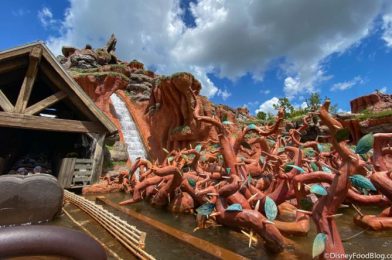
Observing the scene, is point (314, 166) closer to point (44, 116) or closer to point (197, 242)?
point (197, 242)

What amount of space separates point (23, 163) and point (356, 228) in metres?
12.0

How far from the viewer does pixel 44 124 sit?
916 centimetres

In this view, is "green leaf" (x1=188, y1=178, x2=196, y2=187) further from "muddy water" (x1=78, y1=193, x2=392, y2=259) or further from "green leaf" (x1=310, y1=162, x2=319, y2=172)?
"green leaf" (x1=310, y1=162, x2=319, y2=172)

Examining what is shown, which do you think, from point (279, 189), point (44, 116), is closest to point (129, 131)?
point (44, 116)

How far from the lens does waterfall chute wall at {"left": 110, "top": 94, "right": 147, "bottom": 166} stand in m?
16.9

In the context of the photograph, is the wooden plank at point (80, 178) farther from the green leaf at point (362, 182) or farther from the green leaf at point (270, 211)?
the green leaf at point (362, 182)

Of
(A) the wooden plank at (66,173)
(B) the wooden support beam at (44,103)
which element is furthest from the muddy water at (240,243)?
(B) the wooden support beam at (44,103)

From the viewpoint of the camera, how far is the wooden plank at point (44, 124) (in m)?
8.49

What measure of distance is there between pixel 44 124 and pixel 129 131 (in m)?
9.58

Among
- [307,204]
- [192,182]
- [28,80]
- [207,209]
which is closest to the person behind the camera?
[207,209]

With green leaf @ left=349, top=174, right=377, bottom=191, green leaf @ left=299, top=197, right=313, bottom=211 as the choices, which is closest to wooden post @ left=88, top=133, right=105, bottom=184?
green leaf @ left=299, top=197, right=313, bottom=211

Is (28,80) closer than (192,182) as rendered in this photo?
No

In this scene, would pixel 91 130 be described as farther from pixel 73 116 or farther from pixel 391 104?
pixel 391 104

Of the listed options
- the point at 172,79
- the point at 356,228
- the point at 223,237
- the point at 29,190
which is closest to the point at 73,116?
the point at 172,79
